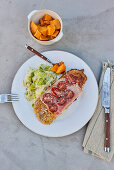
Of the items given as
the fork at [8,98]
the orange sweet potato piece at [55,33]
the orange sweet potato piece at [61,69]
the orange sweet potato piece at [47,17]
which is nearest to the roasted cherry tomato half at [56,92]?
the orange sweet potato piece at [61,69]

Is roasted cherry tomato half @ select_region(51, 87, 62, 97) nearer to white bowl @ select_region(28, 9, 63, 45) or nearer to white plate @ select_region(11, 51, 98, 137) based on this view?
white plate @ select_region(11, 51, 98, 137)

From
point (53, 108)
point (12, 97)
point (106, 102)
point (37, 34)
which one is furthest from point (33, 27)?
point (106, 102)

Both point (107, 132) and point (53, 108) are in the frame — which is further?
point (107, 132)

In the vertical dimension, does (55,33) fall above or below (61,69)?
above

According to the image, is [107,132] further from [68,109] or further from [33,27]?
[33,27]

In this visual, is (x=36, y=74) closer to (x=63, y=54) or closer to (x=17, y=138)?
(x=63, y=54)

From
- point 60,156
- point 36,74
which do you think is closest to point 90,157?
point 60,156

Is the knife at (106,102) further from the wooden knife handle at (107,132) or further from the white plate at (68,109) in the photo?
the white plate at (68,109)
